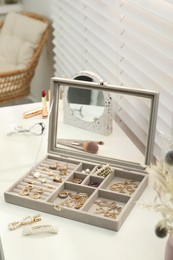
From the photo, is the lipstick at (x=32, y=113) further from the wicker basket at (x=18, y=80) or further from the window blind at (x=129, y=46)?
the wicker basket at (x=18, y=80)

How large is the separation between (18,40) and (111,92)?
5.16ft

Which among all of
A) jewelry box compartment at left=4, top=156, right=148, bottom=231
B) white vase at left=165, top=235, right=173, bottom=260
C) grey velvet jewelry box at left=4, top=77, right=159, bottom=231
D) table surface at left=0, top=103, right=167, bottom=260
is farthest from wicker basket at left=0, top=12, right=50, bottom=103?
white vase at left=165, top=235, right=173, bottom=260

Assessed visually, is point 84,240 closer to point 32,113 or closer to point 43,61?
point 32,113

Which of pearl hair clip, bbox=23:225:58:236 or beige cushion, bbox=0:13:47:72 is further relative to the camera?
beige cushion, bbox=0:13:47:72

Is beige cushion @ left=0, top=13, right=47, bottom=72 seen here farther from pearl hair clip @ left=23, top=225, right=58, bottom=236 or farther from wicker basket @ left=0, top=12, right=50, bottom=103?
pearl hair clip @ left=23, top=225, right=58, bottom=236

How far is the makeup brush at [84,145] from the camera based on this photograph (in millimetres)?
1493

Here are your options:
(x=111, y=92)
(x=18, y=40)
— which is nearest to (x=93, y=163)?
(x=111, y=92)

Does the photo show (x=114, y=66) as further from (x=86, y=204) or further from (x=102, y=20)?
(x=86, y=204)

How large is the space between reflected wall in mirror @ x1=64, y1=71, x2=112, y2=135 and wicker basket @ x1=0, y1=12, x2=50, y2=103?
1058 mm

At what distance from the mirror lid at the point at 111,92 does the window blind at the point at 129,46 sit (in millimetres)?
93

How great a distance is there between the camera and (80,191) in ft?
4.33

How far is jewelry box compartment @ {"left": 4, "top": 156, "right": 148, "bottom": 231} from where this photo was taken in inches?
47.5

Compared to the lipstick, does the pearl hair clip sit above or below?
below

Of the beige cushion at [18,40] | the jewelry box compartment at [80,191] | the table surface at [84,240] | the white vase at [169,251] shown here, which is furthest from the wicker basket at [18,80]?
the white vase at [169,251]
